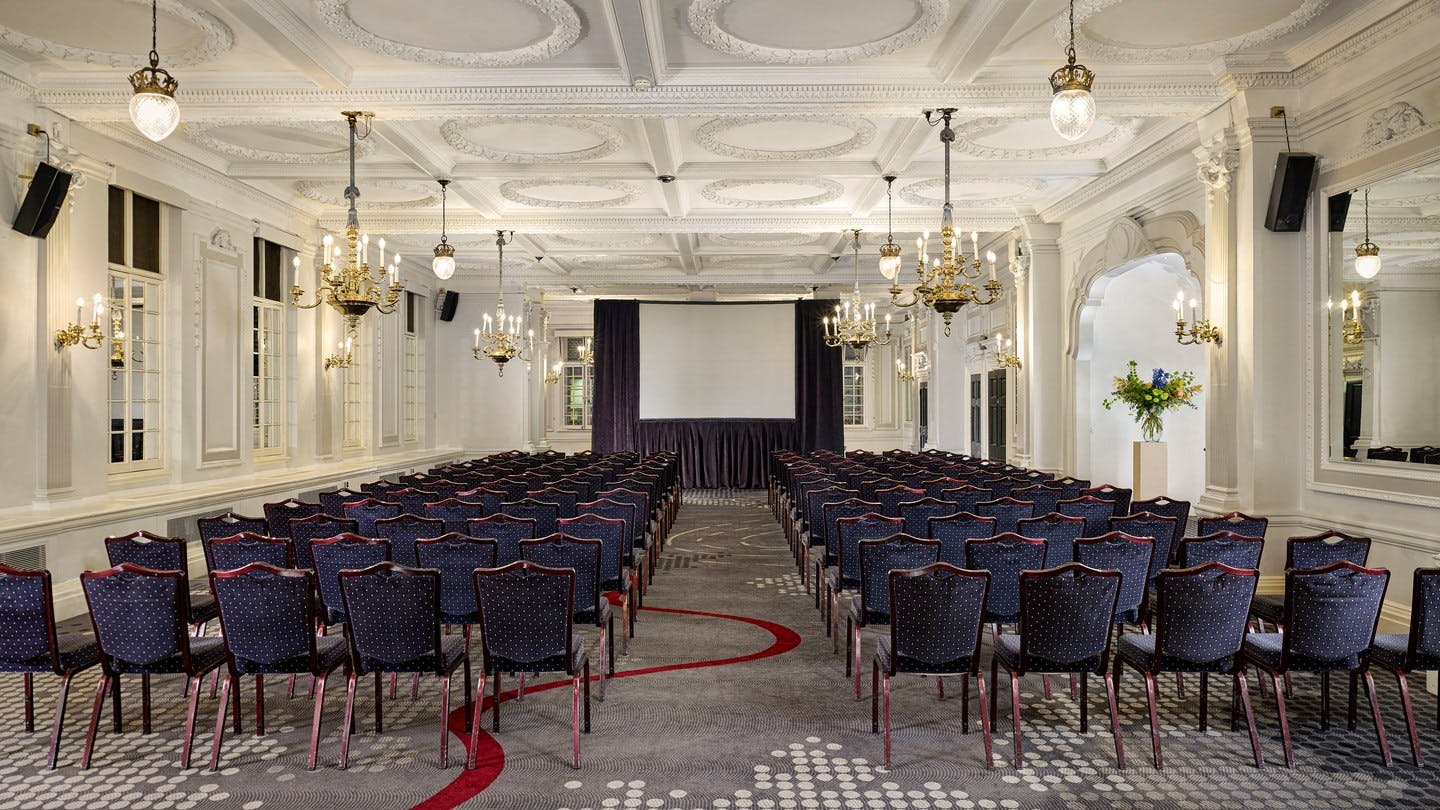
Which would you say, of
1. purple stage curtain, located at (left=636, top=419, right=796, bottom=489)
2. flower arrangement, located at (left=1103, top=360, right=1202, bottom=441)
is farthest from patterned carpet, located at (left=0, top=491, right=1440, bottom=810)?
purple stage curtain, located at (left=636, top=419, right=796, bottom=489)

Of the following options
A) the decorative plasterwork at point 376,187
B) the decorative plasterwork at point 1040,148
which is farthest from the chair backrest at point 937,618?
the decorative plasterwork at point 376,187

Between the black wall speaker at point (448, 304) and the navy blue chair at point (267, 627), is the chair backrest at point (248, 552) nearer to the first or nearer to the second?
the navy blue chair at point (267, 627)

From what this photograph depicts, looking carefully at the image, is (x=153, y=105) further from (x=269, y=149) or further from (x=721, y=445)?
(x=721, y=445)

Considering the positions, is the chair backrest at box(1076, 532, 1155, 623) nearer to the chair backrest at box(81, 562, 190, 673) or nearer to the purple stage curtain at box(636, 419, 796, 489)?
the chair backrest at box(81, 562, 190, 673)

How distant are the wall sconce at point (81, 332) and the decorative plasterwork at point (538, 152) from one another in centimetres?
325

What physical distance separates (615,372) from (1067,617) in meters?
16.4

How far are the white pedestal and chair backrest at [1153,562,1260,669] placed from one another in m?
6.86

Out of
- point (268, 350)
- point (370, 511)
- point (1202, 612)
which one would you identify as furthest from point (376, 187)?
point (1202, 612)

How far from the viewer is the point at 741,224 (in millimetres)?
12188

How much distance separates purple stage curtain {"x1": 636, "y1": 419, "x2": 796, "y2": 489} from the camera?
64.6ft

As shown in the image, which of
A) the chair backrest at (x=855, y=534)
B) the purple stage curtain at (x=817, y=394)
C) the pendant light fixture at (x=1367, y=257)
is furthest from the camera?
the purple stage curtain at (x=817, y=394)

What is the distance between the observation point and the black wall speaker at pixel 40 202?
6.84 meters

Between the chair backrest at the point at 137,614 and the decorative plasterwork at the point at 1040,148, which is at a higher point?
the decorative plasterwork at the point at 1040,148

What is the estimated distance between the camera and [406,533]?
5.39m
